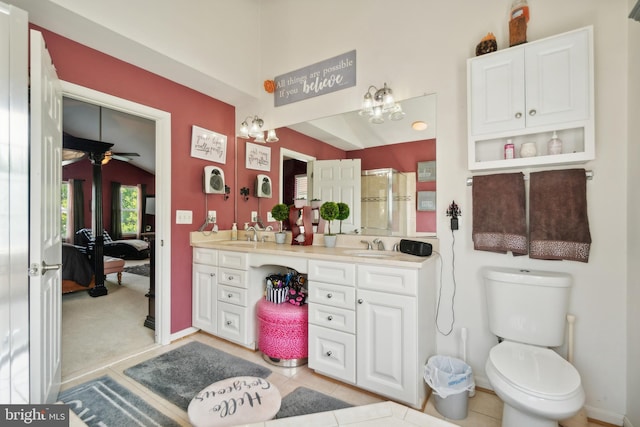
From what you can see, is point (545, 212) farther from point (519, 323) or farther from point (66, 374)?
point (66, 374)

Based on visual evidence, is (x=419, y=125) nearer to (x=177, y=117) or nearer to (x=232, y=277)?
(x=232, y=277)

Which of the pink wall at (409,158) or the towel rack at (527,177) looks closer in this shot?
the towel rack at (527,177)

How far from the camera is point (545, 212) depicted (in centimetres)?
160

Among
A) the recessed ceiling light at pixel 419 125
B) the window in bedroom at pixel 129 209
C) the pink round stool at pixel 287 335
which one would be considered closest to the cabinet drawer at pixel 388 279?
the pink round stool at pixel 287 335

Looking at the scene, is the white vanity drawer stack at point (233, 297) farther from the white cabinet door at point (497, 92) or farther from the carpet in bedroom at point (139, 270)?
the carpet in bedroom at point (139, 270)

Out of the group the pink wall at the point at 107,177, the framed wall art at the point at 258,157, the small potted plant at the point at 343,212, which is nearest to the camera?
the small potted plant at the point at 343,212

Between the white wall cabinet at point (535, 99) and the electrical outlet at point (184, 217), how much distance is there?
2.38 m

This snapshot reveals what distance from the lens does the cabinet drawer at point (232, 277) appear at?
7.45 ft

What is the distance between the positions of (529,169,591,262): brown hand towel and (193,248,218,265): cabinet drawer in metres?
2.33

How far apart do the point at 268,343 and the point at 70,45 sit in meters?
2.52

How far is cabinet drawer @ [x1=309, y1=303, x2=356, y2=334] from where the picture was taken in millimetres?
1772

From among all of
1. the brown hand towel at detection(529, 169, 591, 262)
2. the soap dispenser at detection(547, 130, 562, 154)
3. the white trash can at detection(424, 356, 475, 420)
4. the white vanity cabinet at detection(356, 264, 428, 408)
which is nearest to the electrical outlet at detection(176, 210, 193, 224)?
the white vanity cabinet at detection(356, 264, 428, 408)

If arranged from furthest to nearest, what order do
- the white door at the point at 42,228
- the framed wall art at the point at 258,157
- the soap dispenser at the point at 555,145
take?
1. the framed wall art at the point at 258,157
2. the soap dispenser at the point at 555,145
3. the white door at the point at 42,228

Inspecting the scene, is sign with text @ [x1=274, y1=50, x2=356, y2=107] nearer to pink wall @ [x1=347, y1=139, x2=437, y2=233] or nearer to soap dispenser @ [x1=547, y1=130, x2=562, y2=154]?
pink wall @ [x1=347, y1=139, x2=437, y2=233]
